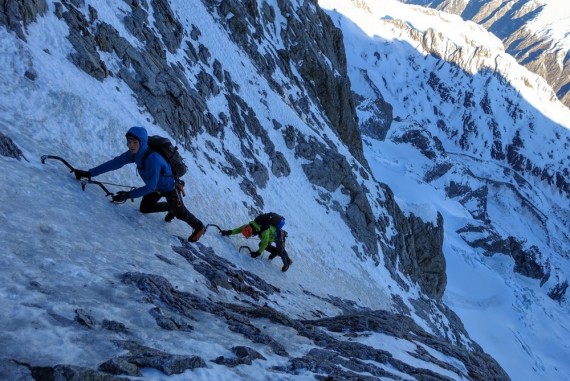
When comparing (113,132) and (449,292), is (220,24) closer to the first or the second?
(113,132)

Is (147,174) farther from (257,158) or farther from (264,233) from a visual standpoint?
(257,158)

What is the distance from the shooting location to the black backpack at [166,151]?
1059 cm

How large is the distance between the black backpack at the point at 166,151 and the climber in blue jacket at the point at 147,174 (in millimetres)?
162

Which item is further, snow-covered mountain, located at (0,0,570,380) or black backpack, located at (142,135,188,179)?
black backpack, located at (142,135,188,179)

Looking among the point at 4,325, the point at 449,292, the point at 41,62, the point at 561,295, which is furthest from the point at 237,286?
the point at 561,295

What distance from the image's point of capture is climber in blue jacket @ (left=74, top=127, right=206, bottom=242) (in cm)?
1004

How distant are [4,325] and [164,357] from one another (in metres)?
1.71

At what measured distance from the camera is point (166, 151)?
1080 cm

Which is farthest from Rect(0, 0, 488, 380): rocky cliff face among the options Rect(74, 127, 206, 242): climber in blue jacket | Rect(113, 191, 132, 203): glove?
Rect(113, 191, 132, 203): glove

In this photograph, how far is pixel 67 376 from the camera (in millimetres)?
4551

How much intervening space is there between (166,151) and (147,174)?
0.69 meters

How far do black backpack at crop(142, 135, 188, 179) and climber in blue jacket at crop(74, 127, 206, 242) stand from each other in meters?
0.16

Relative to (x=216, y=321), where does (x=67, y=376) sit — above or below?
above

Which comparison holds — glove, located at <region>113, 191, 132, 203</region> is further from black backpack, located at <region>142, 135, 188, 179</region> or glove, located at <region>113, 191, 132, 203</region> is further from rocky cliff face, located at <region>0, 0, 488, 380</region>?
rocky cliff face, located at <region>0, 0, 488, 380</region>
